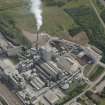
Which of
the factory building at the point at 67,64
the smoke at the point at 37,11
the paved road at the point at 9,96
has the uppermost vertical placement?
the smoke at the point at 37,11

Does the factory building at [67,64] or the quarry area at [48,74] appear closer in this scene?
the quarry area at [48,74]

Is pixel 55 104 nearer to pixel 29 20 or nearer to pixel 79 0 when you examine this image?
pixel 29 20

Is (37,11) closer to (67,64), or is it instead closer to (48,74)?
(67,64)

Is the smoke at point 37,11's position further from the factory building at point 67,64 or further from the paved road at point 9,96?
the paved road at point 9,96

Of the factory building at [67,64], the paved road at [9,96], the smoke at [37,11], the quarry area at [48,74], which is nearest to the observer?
the paved road at [9,96]

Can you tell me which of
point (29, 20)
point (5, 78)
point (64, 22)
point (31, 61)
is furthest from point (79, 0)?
point (5, 78)

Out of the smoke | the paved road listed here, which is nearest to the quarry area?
the paved road

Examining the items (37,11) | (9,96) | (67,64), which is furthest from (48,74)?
(37,11)

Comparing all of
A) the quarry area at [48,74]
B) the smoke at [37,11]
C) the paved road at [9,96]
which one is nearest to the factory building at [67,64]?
the quarry area at [48,74]

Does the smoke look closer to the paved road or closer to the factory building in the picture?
the factory building
